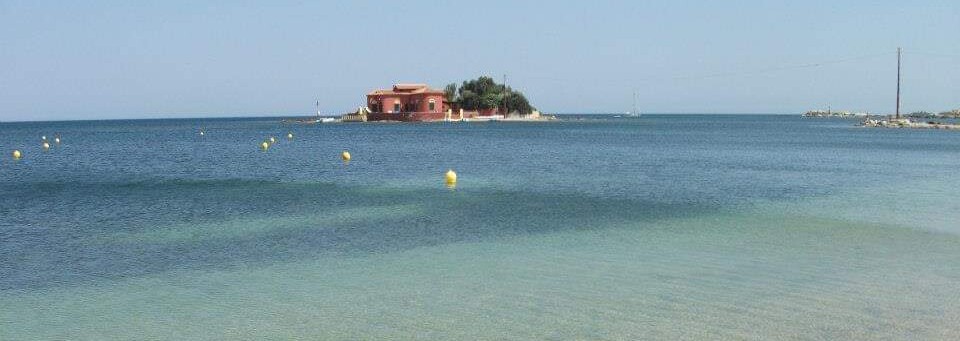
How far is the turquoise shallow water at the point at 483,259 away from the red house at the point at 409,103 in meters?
80.1

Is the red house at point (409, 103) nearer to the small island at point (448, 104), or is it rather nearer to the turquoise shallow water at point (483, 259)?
the small island at point (448, 104)

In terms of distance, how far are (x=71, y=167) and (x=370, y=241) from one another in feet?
97.0

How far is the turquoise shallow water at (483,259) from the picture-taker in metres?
9.88

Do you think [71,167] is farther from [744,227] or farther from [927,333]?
[927,333]

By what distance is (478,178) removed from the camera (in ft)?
102

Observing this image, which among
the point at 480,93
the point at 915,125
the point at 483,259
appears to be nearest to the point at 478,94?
the point at 480,93

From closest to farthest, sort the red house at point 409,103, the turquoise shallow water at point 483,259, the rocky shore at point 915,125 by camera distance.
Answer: the turquoise shallow water at point 483,259 < the rocky shore at point 915,125 < the red house at point 409,103

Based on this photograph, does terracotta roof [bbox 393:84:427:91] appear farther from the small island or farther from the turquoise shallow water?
the turquoise shallow water

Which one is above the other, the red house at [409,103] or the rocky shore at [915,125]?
the red house at [409,103]

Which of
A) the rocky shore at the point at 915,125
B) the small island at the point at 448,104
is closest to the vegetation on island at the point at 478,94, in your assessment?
the small island at the point at 448,104

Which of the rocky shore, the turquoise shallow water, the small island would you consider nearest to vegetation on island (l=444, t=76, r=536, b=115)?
the small island

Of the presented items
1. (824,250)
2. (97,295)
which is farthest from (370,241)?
(824,250)

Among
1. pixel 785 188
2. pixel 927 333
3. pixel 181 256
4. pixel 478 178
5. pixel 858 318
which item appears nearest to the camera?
pixel 927 333

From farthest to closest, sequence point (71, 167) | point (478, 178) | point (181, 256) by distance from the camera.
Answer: point (71, 167) < point (478, 178) < point (181, 256)
